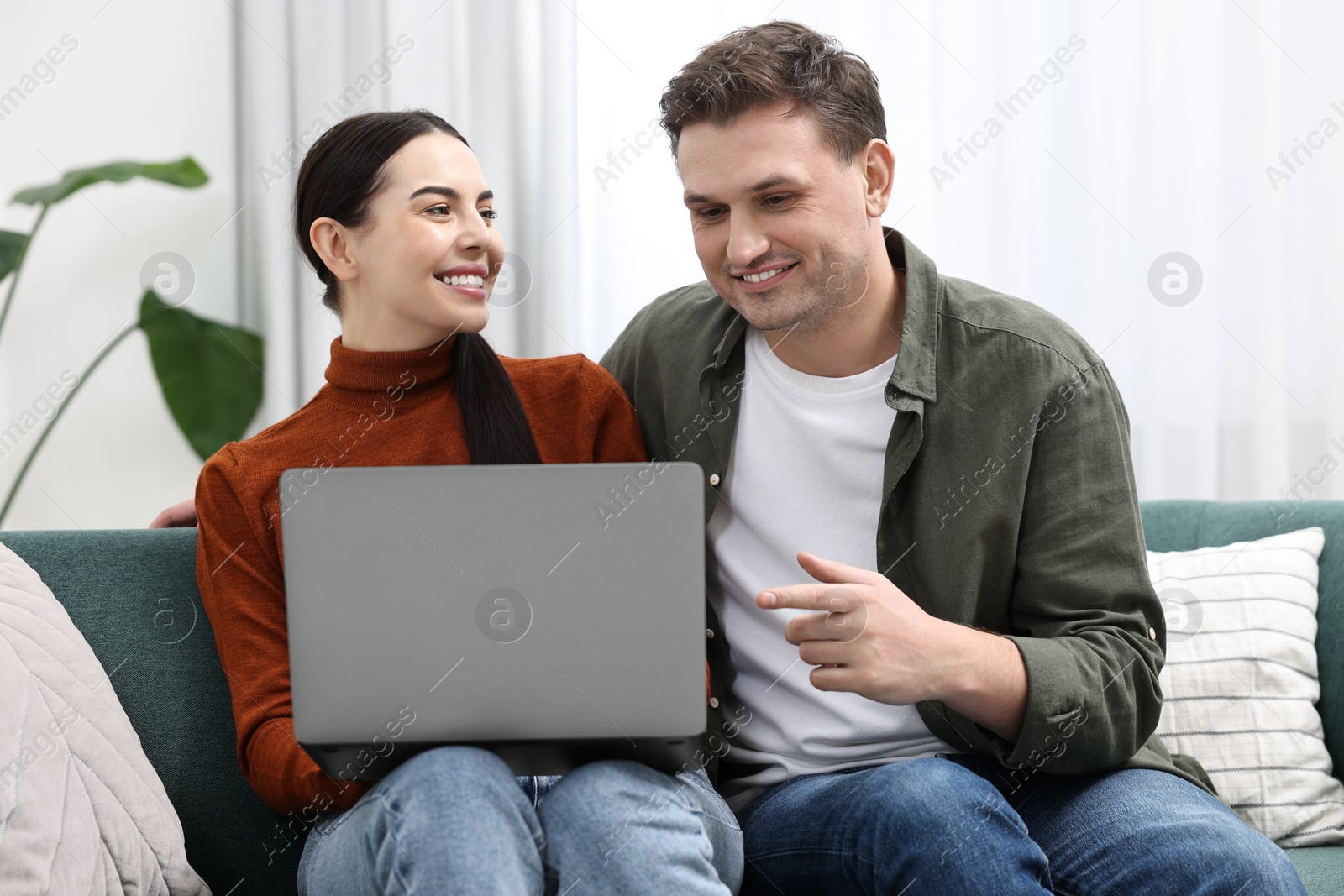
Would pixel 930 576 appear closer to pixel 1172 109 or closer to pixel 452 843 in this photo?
pixel 452 843

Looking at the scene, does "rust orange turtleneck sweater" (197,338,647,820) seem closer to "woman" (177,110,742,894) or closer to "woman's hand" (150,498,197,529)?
"woman" (177,110,742,894)

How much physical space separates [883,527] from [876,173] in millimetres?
443

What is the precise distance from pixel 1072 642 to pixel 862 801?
28 centimetres

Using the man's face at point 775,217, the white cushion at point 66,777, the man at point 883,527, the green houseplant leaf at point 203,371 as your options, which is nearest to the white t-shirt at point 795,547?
the man at point 883,527

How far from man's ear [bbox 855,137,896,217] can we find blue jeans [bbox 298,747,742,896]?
743 mm

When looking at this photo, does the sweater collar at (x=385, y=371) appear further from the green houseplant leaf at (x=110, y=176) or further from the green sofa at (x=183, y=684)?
the green houseplant leaf at (x=110, y=176)

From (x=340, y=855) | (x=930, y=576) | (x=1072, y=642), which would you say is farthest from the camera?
(x=930, y=576)

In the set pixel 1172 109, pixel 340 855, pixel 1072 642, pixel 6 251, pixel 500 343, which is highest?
pixel 1172 109

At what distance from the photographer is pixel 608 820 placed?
0.88 metres

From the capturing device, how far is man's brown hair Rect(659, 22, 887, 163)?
4.03ft

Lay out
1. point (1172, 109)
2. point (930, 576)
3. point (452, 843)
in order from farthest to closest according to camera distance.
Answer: point (1172, 109) < point (930, 576) < point (452, 843)

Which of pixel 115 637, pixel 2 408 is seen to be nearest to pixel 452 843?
pixel 115 637

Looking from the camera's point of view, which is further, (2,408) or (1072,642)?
(2,408)

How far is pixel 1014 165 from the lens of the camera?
2082 millimetres
